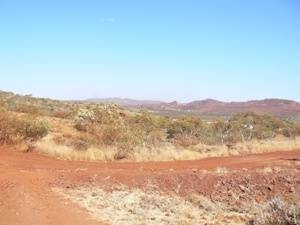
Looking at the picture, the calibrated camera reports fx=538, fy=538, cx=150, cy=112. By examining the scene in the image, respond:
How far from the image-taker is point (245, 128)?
1569 inches

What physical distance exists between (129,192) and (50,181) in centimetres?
230

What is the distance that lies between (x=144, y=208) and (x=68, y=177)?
3.62 m

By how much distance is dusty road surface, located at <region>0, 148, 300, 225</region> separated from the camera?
11367 mm

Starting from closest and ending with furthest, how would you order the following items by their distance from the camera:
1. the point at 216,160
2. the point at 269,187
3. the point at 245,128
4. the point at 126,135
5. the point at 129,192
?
the point at 129,192
the point at 269,187
the point at 216,160
the point at 126,135
the point at 245,128

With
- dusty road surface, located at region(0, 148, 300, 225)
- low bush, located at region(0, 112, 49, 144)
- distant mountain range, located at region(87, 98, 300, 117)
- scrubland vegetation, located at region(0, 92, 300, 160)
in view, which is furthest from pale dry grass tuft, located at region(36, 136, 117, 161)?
distant mountain range, located at region(87, 98, 300, 117)

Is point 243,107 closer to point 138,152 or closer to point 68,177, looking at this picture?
point 138,152

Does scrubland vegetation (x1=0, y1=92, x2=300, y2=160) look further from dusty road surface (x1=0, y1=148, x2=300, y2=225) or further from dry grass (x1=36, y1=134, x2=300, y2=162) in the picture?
dusty road surface (x1=0, y1=148, x2=300, y2=225)

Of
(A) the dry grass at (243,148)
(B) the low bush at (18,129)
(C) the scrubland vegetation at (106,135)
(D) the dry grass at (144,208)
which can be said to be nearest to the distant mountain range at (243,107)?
(C) the scrubland vegetation at (106,135)

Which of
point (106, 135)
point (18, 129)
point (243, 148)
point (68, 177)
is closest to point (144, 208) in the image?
point (68, 177)

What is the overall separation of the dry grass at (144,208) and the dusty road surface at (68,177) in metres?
0.49

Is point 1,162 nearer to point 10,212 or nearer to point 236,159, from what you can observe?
point 10,212

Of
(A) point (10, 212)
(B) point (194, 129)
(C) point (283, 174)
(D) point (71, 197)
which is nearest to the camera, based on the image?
(A) point (10, 212)

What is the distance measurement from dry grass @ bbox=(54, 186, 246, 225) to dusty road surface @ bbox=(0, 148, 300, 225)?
1.61 feet

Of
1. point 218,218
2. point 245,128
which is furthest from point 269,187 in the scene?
point 245,128
